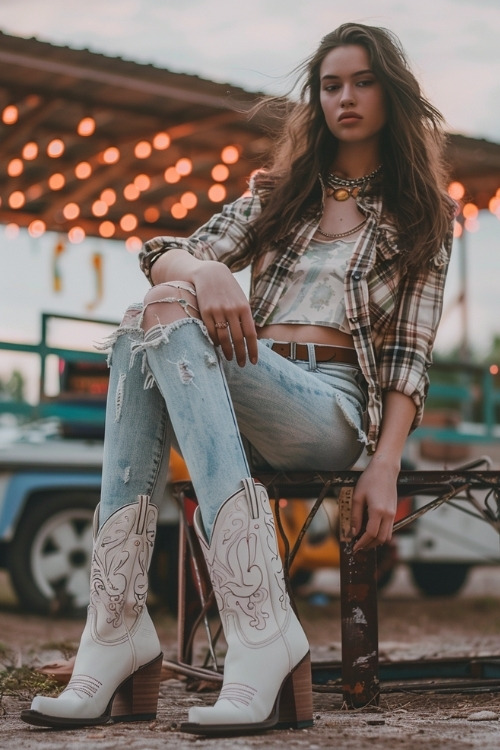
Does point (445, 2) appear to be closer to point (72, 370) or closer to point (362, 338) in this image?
point (72, 370)

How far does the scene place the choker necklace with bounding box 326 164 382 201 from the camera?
233 centimetres

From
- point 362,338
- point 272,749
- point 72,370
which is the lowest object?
point 272,749

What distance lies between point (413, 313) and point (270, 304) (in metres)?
0.31

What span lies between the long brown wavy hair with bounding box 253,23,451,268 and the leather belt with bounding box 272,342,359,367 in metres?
0.24

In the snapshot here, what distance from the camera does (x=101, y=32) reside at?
6.07 m

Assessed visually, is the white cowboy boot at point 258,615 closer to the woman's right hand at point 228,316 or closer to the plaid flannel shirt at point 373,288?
the woman's right hand at point 228,316

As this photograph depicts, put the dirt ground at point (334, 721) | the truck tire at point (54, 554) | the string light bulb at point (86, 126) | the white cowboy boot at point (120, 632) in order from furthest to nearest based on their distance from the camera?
the string light bulb at point (86, 126)
the truck tire at point (54, 554)
the white cowboy boot at point (120, 632)
the dirt ground at point (334, 721)

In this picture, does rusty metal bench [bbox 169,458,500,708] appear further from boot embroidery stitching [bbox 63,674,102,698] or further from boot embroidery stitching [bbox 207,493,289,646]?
boot embroidery stitching [bbox 63,674,102,698]

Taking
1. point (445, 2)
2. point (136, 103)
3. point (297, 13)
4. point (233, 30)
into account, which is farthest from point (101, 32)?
point (445, 2)

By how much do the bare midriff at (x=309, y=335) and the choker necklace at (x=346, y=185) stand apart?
370mm

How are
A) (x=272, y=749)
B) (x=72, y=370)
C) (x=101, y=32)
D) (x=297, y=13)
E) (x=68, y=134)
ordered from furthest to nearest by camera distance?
(x=68, y=134)
(x=101, y=32)
(x=72, y=370)
(x=297, y=13)
(x=272, y=749)

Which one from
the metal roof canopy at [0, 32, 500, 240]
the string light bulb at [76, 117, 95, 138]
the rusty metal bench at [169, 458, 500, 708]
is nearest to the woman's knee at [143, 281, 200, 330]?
the rusty metal bench at [169, 458, 500, 708]

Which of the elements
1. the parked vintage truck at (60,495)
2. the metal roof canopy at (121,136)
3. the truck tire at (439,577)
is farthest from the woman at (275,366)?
the truck tire at (439,577)

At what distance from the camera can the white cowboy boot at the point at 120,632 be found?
1772 millimetres
